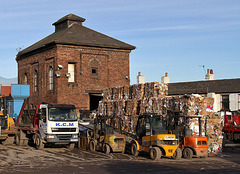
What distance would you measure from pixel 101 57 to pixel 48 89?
19.8 ft

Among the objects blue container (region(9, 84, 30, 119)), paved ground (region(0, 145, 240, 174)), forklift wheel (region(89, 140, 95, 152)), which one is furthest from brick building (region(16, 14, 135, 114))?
paved ground (region(0, 145, 240, 174))

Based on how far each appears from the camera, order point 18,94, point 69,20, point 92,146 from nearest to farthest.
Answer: point 92,146 → point 18,94 → point 69,20

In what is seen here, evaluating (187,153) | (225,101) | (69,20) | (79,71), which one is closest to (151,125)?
(187,153)

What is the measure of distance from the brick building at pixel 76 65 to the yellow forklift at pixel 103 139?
13301 mm

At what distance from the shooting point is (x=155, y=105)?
71.9ft

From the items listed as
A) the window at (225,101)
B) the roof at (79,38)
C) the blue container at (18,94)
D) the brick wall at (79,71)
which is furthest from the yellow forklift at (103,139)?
the window at (225,101)

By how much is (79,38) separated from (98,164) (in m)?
22.0

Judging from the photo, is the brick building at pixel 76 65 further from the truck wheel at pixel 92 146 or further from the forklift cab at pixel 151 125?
the forklift cab at pixel 151 125

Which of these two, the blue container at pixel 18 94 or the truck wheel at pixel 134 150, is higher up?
the blue container at pixel 18 94

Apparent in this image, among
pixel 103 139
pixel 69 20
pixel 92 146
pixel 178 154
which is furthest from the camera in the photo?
pixel 69 20

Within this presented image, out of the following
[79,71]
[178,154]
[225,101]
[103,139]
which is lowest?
[178,154]

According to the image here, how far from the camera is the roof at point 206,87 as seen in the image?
42.6 metres

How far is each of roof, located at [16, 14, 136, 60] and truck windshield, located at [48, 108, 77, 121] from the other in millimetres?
14250

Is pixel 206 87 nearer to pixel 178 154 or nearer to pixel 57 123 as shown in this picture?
pixel 57 123
